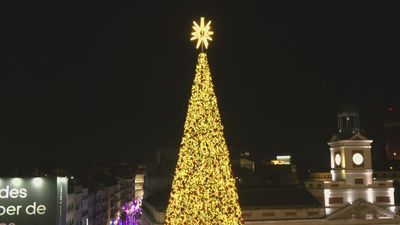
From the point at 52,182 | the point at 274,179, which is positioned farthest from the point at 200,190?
the point at 274,179

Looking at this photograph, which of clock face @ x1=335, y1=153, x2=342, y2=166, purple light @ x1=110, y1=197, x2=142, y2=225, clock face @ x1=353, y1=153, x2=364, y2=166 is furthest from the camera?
purple light @ x1=110, y1=197, x2=142, y2=225

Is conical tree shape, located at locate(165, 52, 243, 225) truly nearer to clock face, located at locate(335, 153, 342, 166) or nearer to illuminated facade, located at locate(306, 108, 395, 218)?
illuminated facade, located at locate(306, 108, 395, 218)

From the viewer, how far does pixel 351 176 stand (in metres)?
58.1

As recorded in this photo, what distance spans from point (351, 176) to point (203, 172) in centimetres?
3115

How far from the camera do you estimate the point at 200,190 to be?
103 feet

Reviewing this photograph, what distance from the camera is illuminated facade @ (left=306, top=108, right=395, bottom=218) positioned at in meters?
57.7

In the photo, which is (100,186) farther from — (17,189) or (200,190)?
(200,190)

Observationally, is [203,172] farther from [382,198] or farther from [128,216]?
[128,216]

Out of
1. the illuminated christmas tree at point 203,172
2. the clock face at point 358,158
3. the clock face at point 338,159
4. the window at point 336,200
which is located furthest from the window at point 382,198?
the illuminated christmas tree at point 203,172

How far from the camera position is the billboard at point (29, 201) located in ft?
150

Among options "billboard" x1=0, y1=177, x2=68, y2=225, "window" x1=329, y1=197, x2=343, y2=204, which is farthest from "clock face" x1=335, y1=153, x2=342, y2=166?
"billboard" x1=0, y1=177, x2=68, y2=225

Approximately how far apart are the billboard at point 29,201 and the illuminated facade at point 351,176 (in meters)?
28.3

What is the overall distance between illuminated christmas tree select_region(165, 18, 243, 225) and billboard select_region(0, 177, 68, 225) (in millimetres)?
18948

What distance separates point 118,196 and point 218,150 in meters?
91.7
